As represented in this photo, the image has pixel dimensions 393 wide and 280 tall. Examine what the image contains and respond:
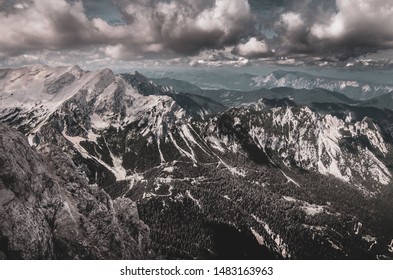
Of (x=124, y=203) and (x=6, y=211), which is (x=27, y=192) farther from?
(x=124, y=203)

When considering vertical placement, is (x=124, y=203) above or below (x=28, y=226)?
below
